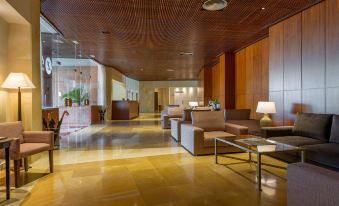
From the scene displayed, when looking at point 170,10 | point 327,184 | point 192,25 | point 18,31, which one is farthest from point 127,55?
point 327,184

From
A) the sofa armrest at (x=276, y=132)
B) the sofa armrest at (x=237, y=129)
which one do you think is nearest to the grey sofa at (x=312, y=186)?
the sofa armrest at (x=276, y=132)

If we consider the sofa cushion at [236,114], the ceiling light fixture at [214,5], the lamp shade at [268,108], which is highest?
the ceiling light fixture at [214,5]

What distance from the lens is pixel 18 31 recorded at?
3.91 m

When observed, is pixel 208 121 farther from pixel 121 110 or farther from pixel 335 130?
pixel 121 110

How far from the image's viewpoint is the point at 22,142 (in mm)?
3520

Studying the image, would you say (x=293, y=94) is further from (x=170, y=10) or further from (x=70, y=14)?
(x=70, y=14)

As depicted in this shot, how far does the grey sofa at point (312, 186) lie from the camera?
1301 millimetres

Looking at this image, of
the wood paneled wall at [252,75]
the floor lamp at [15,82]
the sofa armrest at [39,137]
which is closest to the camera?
the floor lamp at [15,82]

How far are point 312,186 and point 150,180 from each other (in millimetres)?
2194

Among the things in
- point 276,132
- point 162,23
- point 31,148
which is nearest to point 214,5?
point 162,23

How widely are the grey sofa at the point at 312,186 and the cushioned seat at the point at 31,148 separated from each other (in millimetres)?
3145

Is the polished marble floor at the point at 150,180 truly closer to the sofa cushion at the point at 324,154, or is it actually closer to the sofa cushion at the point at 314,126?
the sofa cushion at the point at 324,154

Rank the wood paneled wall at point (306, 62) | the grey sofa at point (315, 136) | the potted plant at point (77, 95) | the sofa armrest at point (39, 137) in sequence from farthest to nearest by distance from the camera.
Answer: the potted plant at point (77, 95)
the wood paneled wall at point (306, 62)
the sofa armrest at point (39, 137)
the grey sofa at point (315, 136)

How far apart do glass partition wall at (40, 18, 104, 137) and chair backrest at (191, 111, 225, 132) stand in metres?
3.12
